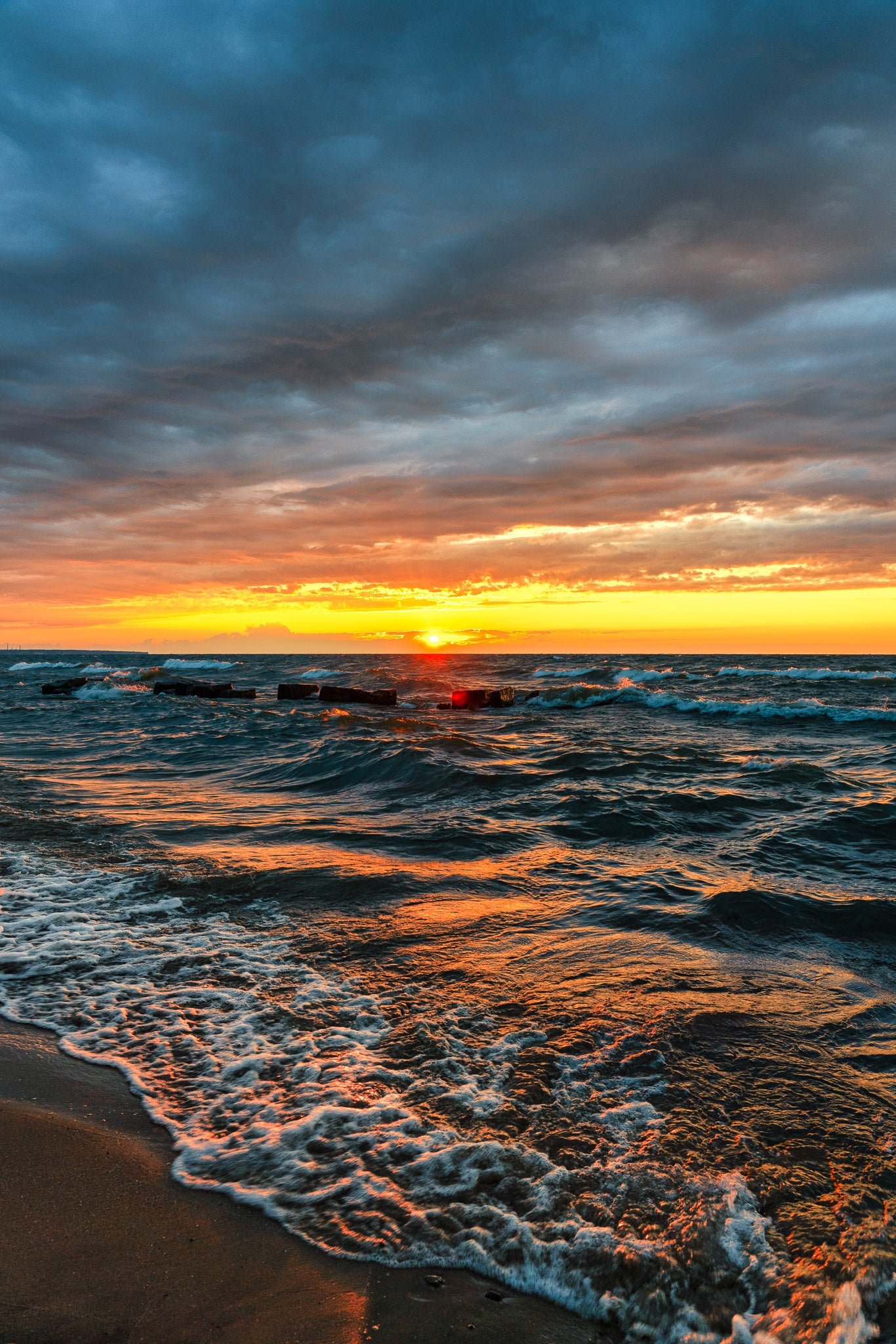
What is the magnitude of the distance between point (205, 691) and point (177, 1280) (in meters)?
33.2

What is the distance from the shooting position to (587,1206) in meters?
2.78

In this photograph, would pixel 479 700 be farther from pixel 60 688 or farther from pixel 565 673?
pixel 60 688

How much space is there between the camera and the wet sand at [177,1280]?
7.38ft

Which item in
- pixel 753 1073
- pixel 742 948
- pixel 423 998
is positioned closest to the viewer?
pixel 753 1073

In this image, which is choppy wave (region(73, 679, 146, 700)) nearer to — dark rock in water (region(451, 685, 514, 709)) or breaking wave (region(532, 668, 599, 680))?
dark rock in water (region(451, 685, 514, 709))

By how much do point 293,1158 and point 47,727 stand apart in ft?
72.0

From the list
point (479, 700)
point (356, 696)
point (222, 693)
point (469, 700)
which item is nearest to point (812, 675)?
point (479, 700)

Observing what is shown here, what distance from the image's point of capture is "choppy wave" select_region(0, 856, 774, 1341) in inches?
100

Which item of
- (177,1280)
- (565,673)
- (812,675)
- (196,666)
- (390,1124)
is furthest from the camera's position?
(196,666)

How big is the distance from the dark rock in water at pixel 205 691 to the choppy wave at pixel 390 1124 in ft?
94.2

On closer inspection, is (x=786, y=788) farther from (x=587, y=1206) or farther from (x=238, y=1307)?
(x=238, y=1307)

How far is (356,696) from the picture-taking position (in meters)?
30.2

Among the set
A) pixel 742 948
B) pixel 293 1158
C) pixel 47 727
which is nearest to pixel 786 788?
pixel 742 948

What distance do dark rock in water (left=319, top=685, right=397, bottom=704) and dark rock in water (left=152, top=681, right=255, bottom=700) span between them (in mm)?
4508
